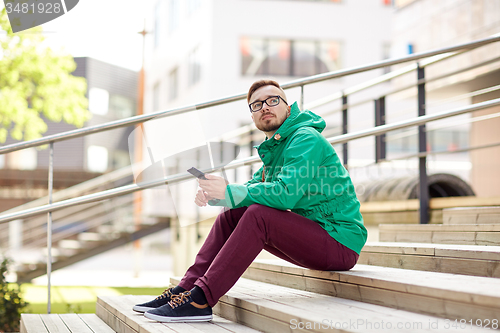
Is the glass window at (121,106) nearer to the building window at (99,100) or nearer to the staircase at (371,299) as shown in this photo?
the building window at (99,100)

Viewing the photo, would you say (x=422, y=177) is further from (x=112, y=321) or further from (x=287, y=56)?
(x=287, y=56)

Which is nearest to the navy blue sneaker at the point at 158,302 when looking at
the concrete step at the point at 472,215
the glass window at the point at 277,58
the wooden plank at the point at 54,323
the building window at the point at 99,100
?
the wooden plank at the point at 54,323

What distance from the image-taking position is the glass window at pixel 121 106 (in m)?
25.0

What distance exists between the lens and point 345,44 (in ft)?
51.6

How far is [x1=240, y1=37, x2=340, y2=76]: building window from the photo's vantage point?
1524 centimetres

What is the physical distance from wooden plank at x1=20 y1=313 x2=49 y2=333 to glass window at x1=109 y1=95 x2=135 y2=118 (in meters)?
22.2

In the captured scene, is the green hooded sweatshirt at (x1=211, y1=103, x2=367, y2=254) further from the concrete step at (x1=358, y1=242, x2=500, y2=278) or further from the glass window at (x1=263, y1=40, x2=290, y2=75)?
the glass window at (x1=263, y1=40, x2=290, y2=75)

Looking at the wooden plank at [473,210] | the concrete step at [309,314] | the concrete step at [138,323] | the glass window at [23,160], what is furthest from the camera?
the glass window at [23,160]

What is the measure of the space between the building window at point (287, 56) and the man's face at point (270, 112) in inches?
497

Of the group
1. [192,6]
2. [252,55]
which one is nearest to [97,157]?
[192,6]

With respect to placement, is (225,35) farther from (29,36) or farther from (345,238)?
(345,238)

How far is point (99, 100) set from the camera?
24.5 meters

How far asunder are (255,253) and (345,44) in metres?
14.2

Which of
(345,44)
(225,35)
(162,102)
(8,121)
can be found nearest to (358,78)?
(345,44)
